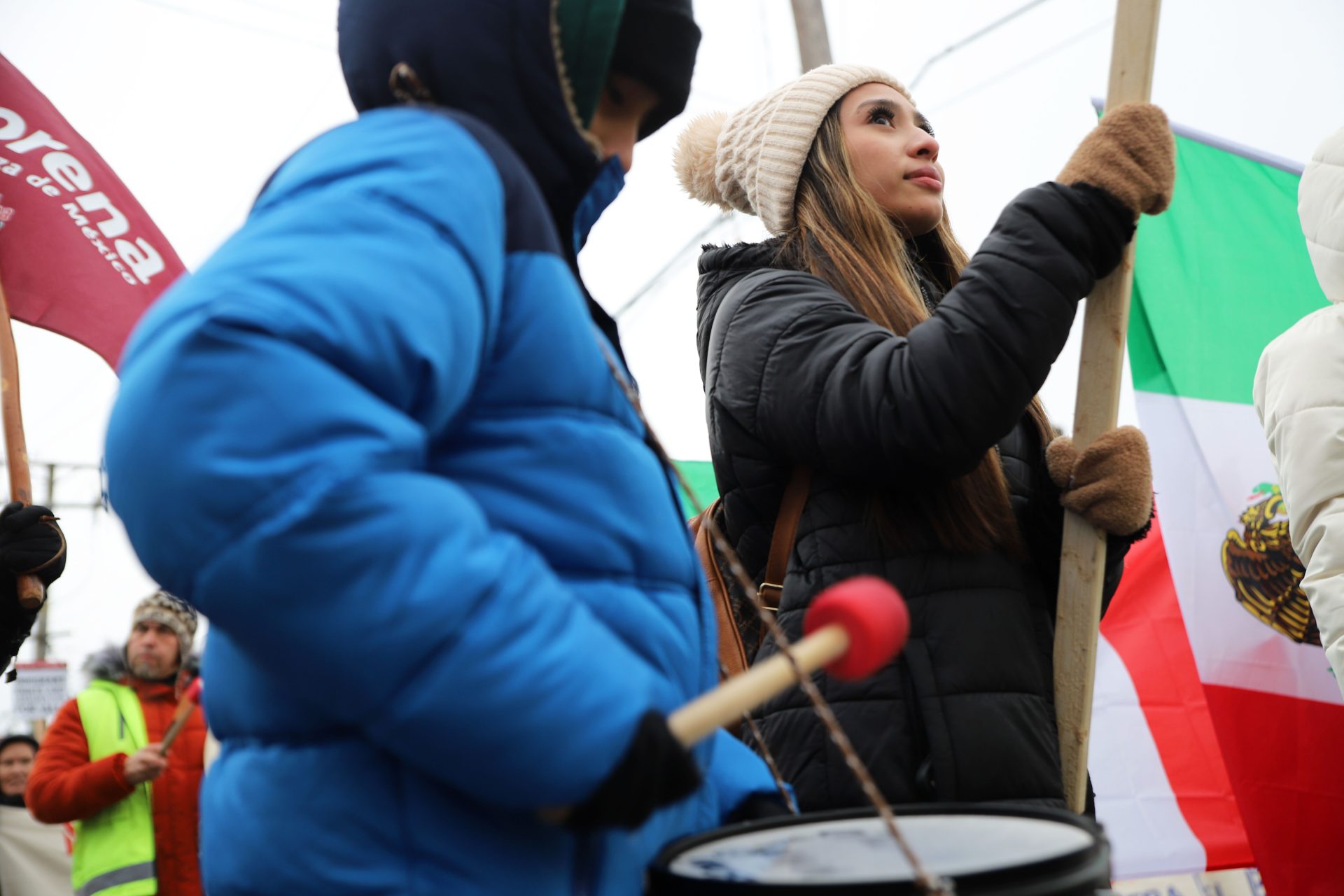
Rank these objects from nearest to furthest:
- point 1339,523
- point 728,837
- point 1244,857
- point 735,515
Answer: point 728,837
point 735,515
point 1339,523
point 1244,857

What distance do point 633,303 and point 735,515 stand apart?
9.64 m

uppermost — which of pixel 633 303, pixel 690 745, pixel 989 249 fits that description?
pixel 989 249

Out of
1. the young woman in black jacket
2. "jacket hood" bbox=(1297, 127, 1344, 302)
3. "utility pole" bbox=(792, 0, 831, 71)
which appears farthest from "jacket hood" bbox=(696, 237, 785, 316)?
"utility pole" bbox=(792, 0, 831, 71)

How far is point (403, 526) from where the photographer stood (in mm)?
796

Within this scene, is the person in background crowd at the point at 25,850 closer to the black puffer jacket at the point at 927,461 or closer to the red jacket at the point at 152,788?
the red jacket at the point at 152,788

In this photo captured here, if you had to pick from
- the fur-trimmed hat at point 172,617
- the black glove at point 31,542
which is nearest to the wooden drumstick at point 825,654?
the black glove at point 31,542

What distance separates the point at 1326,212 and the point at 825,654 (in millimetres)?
2632

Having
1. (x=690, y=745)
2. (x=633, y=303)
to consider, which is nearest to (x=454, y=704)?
(x=690, y=745)

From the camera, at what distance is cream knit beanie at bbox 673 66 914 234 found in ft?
7.05

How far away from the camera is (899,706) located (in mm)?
1634

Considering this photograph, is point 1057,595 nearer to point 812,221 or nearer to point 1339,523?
point 812,221

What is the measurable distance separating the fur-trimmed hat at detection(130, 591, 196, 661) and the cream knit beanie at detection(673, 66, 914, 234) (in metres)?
3.16

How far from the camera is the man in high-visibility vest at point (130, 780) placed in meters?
4.11

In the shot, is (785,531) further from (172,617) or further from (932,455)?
(172,617)
